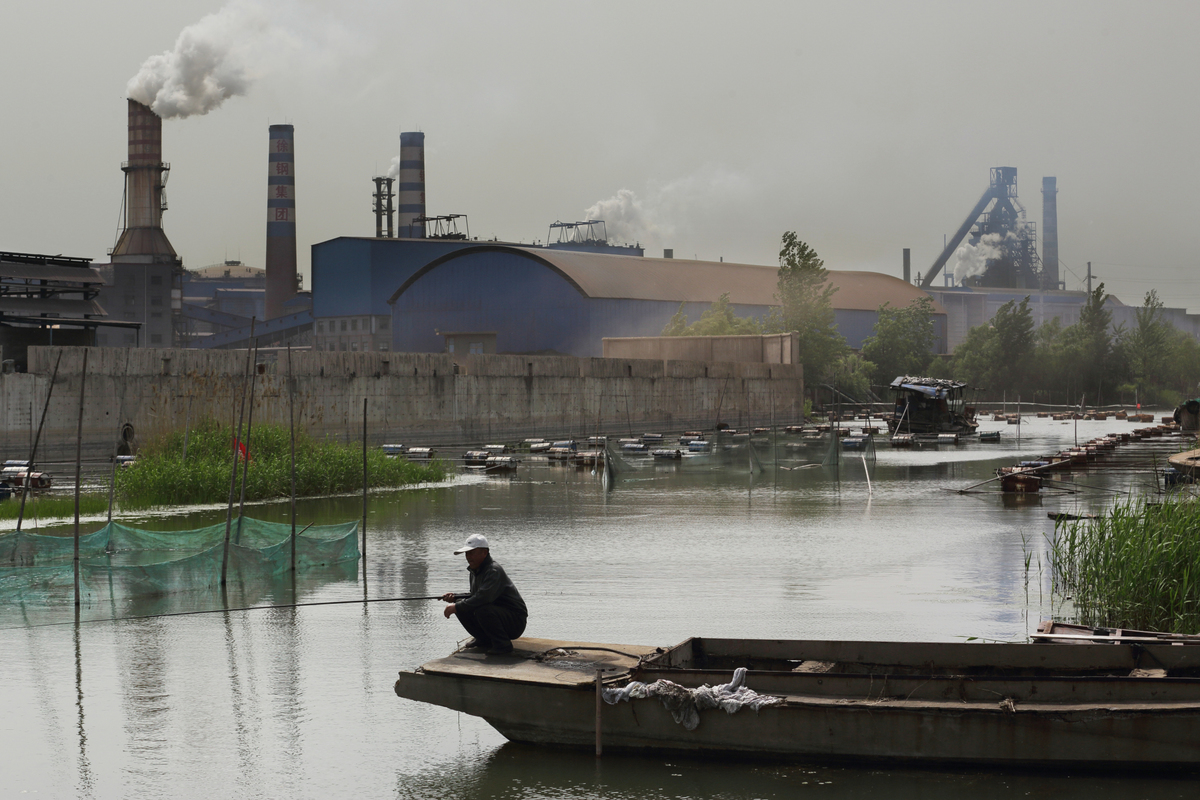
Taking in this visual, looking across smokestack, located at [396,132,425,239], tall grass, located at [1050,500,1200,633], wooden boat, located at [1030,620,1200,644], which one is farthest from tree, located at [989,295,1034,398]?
wooden boat, located at [1030,620,1200,644]

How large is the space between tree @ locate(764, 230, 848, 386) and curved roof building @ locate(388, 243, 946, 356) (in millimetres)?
6001

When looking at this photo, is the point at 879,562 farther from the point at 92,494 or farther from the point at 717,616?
the point at 92,494

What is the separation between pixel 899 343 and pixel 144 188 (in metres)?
63.0

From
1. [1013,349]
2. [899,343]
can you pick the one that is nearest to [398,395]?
[899,343]

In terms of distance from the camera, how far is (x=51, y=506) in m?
28.8

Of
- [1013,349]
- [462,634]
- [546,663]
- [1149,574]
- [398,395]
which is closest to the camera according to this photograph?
[546,663]

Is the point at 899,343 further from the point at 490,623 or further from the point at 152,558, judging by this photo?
the point at 490,623

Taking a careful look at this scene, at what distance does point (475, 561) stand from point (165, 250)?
92831mm

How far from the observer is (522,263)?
88438 millimetres

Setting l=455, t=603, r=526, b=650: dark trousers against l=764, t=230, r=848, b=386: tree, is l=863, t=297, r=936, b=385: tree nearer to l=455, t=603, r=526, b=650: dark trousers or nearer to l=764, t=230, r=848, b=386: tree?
l=764, t=230, r=848, b=386: tree

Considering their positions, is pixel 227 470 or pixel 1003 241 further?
pixel 1003 241

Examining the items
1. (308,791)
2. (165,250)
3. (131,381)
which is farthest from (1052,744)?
(165,250)

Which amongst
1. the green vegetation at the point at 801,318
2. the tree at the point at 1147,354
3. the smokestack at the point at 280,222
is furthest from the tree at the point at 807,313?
the smokestack at the point at 280,222

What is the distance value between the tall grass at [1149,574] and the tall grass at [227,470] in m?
20.8
